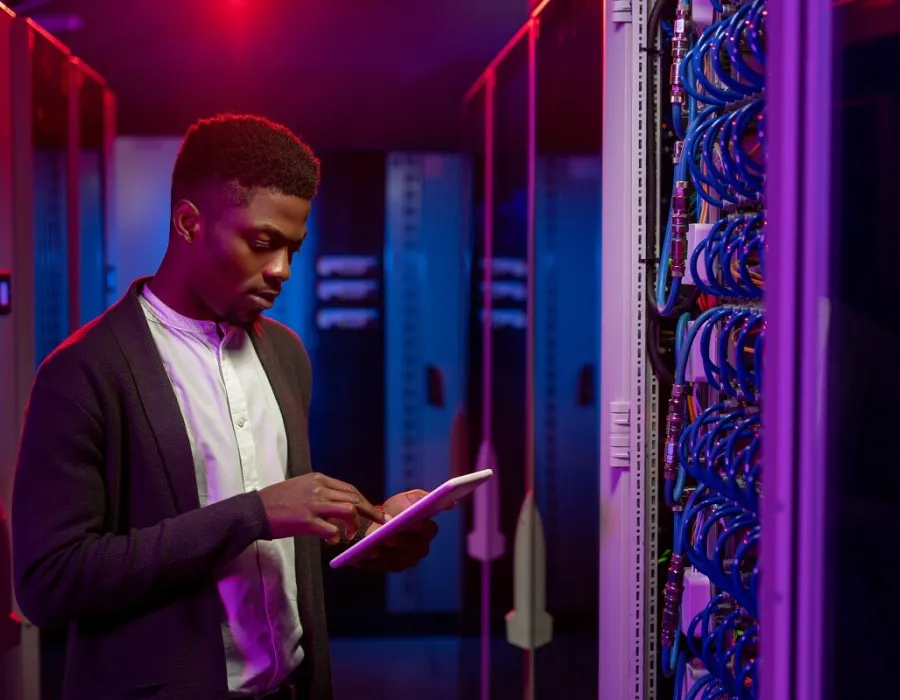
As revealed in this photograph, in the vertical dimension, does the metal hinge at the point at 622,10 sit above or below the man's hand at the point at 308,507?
above

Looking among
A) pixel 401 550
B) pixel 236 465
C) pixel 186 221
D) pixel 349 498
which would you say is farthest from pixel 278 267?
pixel 401 550

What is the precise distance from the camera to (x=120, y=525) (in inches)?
64.8

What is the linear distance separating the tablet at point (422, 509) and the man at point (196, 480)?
7 cm

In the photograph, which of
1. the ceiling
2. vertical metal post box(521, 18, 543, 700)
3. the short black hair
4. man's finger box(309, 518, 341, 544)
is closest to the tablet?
man's finger box(309, 518, 341, 544)

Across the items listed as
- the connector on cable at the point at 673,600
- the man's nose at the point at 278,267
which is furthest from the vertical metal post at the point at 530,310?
the man's nose at the point at 278,267

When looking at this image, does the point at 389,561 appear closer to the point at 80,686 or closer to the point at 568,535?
the point at 80,686

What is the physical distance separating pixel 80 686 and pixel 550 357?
76.7 inches

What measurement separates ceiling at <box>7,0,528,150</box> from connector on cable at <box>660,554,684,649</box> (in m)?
3.39

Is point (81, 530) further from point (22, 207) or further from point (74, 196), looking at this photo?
point (74, 196)

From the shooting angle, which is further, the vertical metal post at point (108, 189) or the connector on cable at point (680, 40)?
the vertical metal post at point (108, 189)

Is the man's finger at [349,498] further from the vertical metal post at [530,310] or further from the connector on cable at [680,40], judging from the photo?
the vertical metal post at [530,310]

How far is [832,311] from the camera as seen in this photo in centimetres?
114

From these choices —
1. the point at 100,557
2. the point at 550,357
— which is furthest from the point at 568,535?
the point at 100,557

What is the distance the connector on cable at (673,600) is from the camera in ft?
6.53
